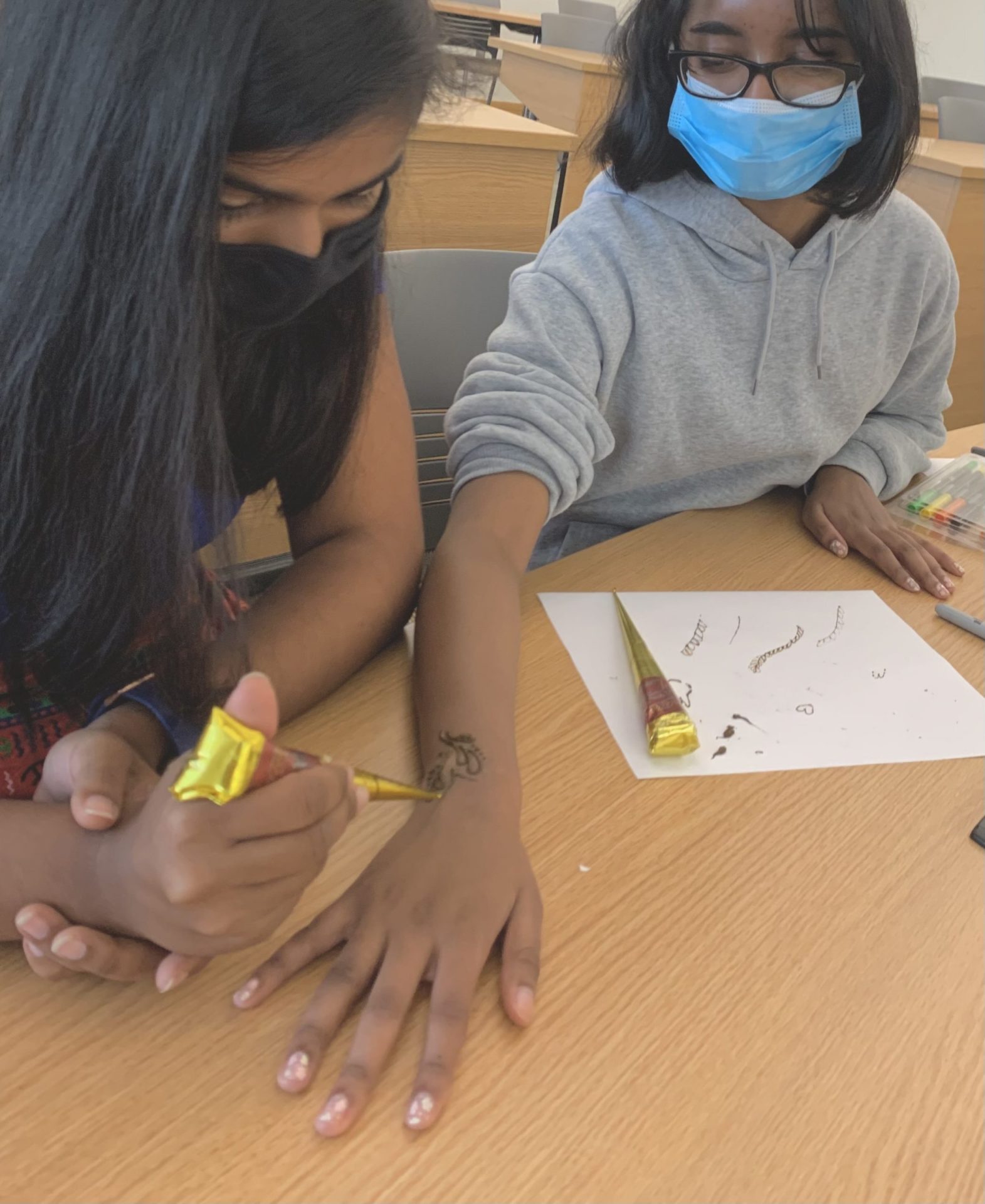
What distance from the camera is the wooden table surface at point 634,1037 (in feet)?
1.34

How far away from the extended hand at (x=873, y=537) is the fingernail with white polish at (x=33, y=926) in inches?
32.0

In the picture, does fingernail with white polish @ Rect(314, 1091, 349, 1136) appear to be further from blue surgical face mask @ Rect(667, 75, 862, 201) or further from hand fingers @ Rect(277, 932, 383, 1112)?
blue surgical face mask @ Rect(667, 75, 862, 201)

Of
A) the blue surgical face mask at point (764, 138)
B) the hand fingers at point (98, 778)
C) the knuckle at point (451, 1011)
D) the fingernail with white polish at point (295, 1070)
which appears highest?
the blue surgical face mask at point (764, 138)

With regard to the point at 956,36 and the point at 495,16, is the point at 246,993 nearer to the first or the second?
the point at 495,16

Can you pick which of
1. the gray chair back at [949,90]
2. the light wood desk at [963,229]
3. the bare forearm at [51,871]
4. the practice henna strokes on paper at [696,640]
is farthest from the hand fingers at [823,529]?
the gray chair back at [949,90]

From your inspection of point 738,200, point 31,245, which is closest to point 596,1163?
point 31,245

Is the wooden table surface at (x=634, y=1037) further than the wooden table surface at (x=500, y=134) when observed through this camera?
No

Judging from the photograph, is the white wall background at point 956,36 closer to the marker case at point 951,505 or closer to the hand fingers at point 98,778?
the marker case at point 951,505

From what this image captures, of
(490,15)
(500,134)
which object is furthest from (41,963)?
(490,15)

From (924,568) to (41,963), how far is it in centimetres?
84

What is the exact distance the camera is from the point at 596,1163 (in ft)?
1.38

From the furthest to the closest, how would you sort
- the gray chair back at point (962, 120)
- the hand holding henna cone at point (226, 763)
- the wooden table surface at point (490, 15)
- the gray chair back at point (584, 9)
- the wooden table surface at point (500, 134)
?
the wooden table surface at point (490, 15) → the gray chair back at point (584, 9) → the gray chair back at point (962, 120) → the wooden table surface at point (500, 134) → the hand holding henna cone at point (226, 763)

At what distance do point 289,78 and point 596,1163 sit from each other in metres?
0.52

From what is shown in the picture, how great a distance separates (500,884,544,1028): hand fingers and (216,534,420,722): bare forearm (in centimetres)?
22
